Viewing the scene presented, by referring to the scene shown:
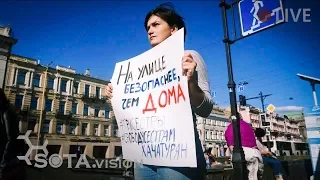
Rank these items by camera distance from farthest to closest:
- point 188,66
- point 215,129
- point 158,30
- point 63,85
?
point 215,129 < point 63,85 < point 158,30 < point 188,66

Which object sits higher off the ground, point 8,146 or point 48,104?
point 48,104

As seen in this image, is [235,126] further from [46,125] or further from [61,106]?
Result: [46,125]

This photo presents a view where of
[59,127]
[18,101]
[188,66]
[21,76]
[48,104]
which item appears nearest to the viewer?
[188,66]

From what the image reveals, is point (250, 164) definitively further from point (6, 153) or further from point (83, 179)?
point (83, 179)

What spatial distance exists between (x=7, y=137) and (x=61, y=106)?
1091cm

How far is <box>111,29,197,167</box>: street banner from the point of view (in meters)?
1.34

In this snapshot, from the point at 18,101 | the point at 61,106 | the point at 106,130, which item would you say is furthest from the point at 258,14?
the point at 106,130

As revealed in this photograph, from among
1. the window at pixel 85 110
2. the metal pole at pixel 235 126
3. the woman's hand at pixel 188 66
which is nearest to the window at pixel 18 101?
the window at pixel 85 110

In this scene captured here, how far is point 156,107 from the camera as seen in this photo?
62.0 inches

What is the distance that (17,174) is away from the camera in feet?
7.88

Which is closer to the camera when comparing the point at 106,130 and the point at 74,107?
the point at 74,107

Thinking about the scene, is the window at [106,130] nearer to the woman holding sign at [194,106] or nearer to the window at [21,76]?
the window at [21,76]

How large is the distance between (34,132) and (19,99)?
2003 mm

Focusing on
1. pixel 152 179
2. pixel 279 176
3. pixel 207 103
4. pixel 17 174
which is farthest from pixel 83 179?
pixel 207 103
